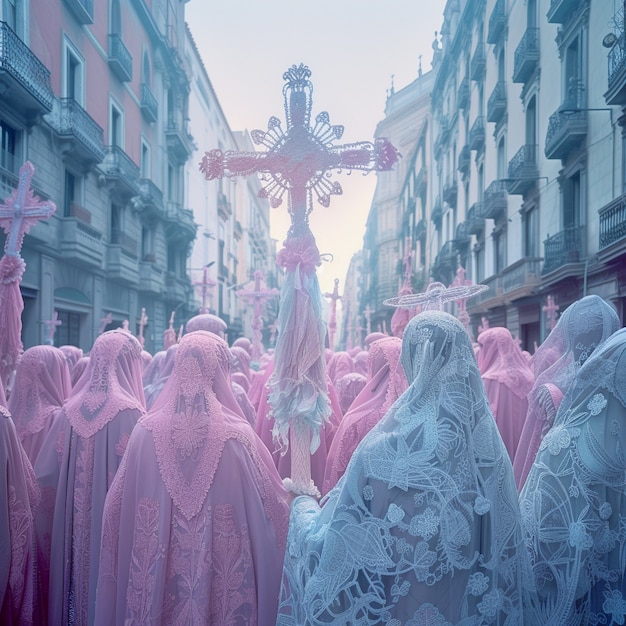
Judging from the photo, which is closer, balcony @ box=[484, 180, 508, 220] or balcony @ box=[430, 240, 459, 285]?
balcony @ box=[484, 180, 508, 220]

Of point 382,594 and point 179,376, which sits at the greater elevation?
point 179,376

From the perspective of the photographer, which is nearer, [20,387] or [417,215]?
[20,387]

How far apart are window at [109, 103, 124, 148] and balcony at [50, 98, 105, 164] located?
5.83 feet

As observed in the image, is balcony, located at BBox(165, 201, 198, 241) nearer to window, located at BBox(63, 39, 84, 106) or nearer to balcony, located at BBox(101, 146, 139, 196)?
balcony, located at BBox(101, 146, 139, 196)

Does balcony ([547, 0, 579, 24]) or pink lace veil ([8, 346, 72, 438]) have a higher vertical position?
balcony ([547, 0, 579, 24])

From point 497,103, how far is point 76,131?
447 inches

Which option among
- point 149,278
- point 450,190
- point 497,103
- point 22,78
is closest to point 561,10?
point 497,103

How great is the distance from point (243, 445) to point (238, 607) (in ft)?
2.25

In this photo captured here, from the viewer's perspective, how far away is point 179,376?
8.10ft

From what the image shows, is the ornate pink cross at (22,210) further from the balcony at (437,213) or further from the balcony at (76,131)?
the balcony at (437,213)

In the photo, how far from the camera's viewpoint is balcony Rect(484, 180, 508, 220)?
1627 cm

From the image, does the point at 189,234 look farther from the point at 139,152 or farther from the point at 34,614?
the point at 34,614

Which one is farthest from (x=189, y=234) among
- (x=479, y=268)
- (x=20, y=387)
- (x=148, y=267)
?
(x=20, y=387)

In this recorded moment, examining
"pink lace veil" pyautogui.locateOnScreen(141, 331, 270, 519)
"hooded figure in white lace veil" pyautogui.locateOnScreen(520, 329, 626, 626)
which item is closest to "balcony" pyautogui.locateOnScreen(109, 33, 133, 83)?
"pink lace veil" pyautogui.locateOnScreen(141, 331, 270, 519)
